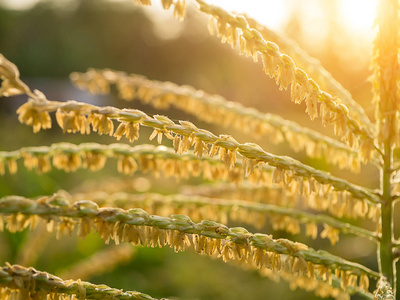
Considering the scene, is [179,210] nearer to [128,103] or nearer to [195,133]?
[195,133]

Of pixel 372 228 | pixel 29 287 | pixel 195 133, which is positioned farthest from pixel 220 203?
pixel 372 228

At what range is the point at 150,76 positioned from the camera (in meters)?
26.9

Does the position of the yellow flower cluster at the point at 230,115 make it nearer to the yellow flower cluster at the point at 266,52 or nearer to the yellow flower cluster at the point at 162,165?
the yellow flower cluster at the point at 162,165

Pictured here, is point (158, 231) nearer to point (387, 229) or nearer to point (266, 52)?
point (266, 52)

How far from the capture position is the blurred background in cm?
→ 436

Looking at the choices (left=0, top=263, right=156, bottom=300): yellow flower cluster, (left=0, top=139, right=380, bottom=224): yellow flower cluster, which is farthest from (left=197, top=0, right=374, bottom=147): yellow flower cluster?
(left=0, top=263, right=156, bottom=300): yellow flower cluster

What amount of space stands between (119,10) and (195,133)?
28.8 metres

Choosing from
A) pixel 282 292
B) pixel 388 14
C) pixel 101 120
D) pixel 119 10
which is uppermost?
pixel 119 10

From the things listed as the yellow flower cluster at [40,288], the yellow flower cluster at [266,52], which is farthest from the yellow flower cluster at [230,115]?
the yellow flower cluster at [40,288]

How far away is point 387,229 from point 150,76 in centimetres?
2611

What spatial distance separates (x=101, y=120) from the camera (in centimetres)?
109

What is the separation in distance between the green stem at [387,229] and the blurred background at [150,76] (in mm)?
249

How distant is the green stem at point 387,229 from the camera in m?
1.44

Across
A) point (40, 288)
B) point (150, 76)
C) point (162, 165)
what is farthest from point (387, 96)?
point (150, 76)
